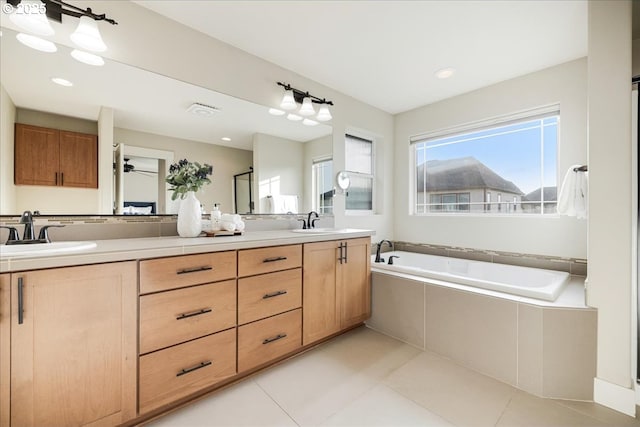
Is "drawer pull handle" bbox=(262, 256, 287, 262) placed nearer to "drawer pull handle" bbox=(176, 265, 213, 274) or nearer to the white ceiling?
"drawer pull handle" bbox=(176, 265, 213, 274)

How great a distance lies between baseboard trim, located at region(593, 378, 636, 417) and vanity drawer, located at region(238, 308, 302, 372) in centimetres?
178

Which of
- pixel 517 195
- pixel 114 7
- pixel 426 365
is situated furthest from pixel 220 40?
pixel 517 195

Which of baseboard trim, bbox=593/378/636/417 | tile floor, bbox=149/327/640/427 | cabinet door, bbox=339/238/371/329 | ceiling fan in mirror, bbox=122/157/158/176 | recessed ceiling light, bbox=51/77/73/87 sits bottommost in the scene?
tile floor, bbox=149/327/640/427

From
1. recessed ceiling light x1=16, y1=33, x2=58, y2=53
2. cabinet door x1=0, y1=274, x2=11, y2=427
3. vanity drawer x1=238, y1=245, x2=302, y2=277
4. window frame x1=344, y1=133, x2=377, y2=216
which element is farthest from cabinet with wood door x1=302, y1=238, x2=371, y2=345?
recessed ceiling light x1=16, y1=33, x2=58, y2=53

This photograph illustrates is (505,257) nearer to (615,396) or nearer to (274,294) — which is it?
(615,396)

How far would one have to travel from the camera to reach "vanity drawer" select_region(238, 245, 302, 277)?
1675 mm

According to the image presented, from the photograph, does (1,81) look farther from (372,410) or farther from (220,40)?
(372,410)

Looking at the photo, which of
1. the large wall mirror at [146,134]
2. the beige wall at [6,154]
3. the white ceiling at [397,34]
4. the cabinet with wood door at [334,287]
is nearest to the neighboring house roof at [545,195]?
the white ceiling at [397,34]

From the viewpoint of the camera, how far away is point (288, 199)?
2.68 meters

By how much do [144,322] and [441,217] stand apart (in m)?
3.05

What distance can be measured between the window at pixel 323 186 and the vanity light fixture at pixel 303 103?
47 centimetres

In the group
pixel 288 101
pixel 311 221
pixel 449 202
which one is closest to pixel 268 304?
pixel 311 221

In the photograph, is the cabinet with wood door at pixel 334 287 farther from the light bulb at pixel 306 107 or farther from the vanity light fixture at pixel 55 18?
the vanity light fixture at pixel 55 18

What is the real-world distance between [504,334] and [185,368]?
1.96 metres
